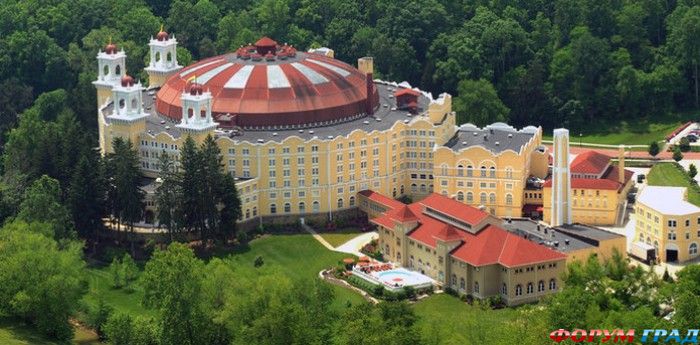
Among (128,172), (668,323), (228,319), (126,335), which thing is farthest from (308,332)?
(128,172)

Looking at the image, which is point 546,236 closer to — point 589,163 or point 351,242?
point 589,163

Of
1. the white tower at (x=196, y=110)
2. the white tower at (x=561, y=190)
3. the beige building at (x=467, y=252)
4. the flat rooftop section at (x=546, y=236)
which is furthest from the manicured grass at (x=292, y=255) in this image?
the white tower at (x=561, y=190)

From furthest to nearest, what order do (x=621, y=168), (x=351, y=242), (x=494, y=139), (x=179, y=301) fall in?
(x=494, y=139)
(x=621, y=168)
(x=351, y=242)
(x=179, y=301)

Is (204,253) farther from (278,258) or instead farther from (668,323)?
(668,323)

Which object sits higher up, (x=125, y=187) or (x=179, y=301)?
(x=125, y=187)

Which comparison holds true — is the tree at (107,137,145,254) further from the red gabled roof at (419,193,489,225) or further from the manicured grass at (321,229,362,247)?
the red gabled roof at (419,193,489,225)

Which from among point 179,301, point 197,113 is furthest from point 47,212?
point 179,301
